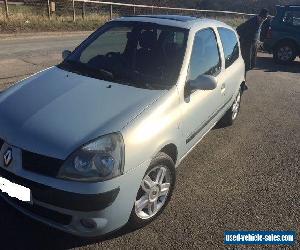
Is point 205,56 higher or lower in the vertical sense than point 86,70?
higher

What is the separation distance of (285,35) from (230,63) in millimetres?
Answer: 8585

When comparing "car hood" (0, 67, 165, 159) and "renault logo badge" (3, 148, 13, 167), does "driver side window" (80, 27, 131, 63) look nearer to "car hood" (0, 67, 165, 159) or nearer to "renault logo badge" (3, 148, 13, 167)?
"car hood" (0, 67, 165, 159)

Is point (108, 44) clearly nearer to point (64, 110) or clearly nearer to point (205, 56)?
point (205, 56)

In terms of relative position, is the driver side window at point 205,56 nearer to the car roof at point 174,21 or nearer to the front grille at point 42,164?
the car roof at point 174,21

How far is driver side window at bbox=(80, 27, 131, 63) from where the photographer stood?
4395mm

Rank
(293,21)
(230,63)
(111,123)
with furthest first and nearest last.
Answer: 1. (293,21)
2. (230,63)
3. (111,123)

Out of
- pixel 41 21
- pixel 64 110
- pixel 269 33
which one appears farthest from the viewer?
pixel 41 21

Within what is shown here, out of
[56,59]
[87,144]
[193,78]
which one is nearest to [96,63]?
[193,78]

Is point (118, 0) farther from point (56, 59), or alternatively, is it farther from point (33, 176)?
point (33, 176)

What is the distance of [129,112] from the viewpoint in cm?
323

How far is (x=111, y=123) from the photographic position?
3.07m

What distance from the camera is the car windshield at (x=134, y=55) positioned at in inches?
153

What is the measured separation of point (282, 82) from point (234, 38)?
15.9 ft

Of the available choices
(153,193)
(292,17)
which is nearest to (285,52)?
(292,17)
